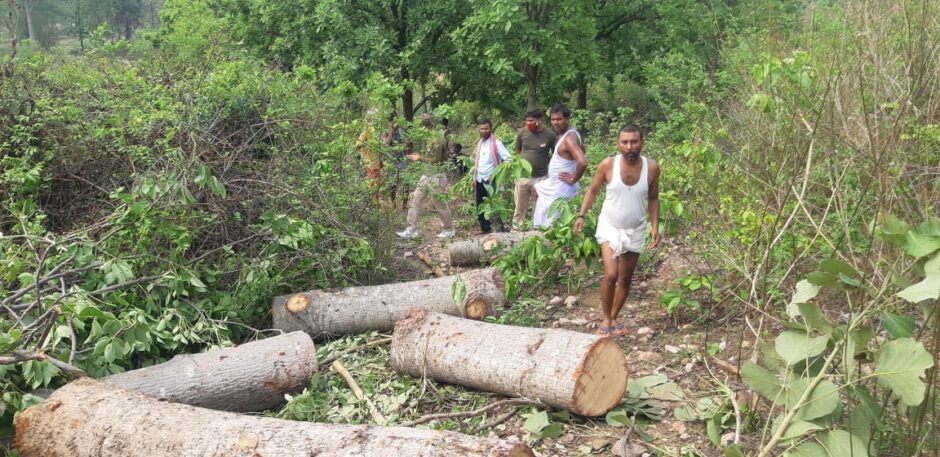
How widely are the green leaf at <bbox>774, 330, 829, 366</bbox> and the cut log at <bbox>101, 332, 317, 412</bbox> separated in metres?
2.99

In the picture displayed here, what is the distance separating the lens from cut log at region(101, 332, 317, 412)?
4.35 metres

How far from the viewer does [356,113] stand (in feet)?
27.4

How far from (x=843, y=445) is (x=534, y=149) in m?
5.34

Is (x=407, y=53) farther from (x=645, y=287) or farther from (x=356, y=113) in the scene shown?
(x=645, y=287)

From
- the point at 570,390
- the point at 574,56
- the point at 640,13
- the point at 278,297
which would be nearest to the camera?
the point at 570,390

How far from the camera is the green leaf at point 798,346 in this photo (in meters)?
2.82

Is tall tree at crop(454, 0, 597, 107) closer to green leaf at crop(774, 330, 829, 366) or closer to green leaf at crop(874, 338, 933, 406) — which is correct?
green leaf at crop(774, 330, 829, 366)

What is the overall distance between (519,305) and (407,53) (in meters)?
Answer: 6.70

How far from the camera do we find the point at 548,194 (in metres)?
7.02

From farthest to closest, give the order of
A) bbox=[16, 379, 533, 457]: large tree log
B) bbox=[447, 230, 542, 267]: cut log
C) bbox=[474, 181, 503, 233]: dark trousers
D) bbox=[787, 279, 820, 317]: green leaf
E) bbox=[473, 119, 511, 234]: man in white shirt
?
bbox=[474, 181, 503, 233]: dark trousers < bbox=[473, 119, 511, 234]: man in white shirt < bbox=[447, 230, 542, 267]: cut log < bbox=[16, 379, 533, 457]: large tree log < bbox=[787, 279, 820, 317]: green leaf

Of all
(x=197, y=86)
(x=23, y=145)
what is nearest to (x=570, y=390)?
(x=197, y=86)

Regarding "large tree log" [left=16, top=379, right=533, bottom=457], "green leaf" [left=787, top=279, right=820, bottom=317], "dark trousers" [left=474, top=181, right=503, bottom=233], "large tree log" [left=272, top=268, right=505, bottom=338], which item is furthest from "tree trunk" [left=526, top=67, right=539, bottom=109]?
"green leaf" [left=787, top=279, right=820, bottom=317]

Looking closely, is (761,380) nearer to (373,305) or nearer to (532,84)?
(373,305)

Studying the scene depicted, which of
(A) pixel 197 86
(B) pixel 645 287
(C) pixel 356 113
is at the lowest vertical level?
(B) pixel 645 287
